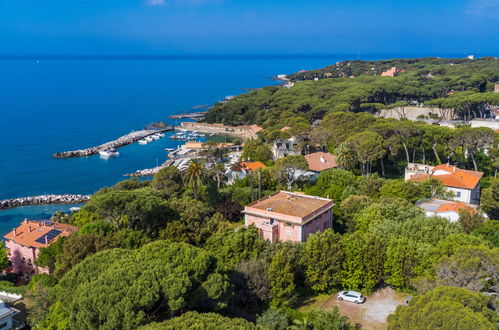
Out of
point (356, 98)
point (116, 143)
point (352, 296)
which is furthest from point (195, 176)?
point (356, 98)

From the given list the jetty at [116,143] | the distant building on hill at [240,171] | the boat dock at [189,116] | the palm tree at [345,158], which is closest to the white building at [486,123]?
the palm tree at [345,158]

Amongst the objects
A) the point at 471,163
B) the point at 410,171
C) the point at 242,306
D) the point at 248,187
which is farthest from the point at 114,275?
the point at 471,163

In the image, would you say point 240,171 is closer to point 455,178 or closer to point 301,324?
point 455,178

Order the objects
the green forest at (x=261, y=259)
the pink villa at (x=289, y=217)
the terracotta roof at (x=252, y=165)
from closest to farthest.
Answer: the green forest at (x=261, y=259), the pink villa at (x=289, y=217), the terracotta roof at (x=252, y=165)

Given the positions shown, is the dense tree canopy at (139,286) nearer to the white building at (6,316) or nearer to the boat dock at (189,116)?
the white building at (6,316)

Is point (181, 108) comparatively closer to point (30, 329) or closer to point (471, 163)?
point (471, 163)

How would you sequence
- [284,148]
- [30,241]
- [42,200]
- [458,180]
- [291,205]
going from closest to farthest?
[291,205] → [30,241] → [458,180] → [42,200] → [284,148]

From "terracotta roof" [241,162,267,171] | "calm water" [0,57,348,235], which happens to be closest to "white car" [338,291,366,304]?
→ "terracotta roof" [241,162,267,171]
